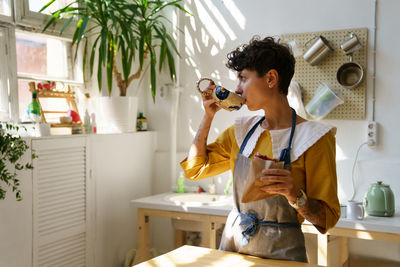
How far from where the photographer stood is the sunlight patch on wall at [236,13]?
3502 millimetres

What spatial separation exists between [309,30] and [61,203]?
2.05 m

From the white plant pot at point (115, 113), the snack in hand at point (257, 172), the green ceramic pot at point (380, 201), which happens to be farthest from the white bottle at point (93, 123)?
the snack in hand at point (257, 172)

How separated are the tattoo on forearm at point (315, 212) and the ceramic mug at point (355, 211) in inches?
50.3

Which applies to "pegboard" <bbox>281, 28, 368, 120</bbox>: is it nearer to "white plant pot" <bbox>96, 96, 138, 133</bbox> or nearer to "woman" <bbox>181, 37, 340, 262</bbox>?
"white plant pot" <bbox>96, 96, 138, 133</bbox>

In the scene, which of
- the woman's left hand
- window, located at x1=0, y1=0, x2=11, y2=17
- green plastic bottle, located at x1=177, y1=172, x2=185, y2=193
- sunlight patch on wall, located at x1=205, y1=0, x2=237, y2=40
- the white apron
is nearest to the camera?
the woman's left hand

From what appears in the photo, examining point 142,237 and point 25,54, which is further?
point 142,237

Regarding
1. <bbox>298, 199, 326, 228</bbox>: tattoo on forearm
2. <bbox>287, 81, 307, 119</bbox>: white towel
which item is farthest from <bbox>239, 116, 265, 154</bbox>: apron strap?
<bbox>287, 81, 307, 119</bbox>: white towel

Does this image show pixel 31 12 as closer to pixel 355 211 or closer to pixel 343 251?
pixel 355 211

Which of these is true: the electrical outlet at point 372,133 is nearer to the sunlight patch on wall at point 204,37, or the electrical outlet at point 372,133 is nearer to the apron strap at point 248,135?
the sunlight patch on wall at point 204,37

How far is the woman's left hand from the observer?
4.50 feet

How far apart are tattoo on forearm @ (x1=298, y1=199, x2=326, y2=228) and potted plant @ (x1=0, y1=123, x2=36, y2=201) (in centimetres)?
161

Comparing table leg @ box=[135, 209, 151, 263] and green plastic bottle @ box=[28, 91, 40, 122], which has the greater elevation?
green plastic bottle @ box=[28, 91, 40, 122]

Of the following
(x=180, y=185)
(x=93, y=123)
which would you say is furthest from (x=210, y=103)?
(x=180, y=185)

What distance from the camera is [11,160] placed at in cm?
245
